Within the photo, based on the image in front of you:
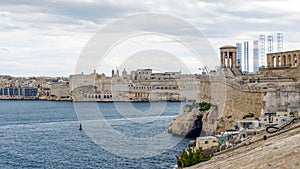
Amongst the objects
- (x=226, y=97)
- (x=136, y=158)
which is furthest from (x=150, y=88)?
(x=136, y=158)

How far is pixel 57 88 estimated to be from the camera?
110500 millimetres

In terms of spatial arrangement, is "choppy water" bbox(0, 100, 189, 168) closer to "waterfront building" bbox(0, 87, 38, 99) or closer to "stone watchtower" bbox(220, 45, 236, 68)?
"stone watchtower" bbox(220, 45, 236, 68)

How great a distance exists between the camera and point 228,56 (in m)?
38.1

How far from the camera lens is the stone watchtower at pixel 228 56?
37.9 meters

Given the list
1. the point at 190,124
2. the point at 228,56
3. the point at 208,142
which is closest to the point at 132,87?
the point at 228,56

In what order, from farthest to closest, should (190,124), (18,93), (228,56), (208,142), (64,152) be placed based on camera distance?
(18,93) → (228,56) → (190,124) → (64,152) → (208,142)

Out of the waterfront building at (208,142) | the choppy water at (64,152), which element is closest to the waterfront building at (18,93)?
the choppy water at (64,152)

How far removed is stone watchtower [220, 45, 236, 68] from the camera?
37906 millimetres

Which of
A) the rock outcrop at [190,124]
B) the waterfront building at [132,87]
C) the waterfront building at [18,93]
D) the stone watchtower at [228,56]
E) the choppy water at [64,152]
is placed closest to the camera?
the choppy water at [64,152]

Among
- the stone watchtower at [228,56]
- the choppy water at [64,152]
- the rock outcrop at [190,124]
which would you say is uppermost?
the stone watchtower at [228,56]

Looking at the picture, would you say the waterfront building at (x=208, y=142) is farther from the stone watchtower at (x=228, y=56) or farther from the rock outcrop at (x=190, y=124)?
the stone watchtower at (x=228, y=56)

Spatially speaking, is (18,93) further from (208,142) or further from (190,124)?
(208,142)

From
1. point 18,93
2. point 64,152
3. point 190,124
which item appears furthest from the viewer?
point 18,93

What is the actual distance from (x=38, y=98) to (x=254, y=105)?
3755 inches
